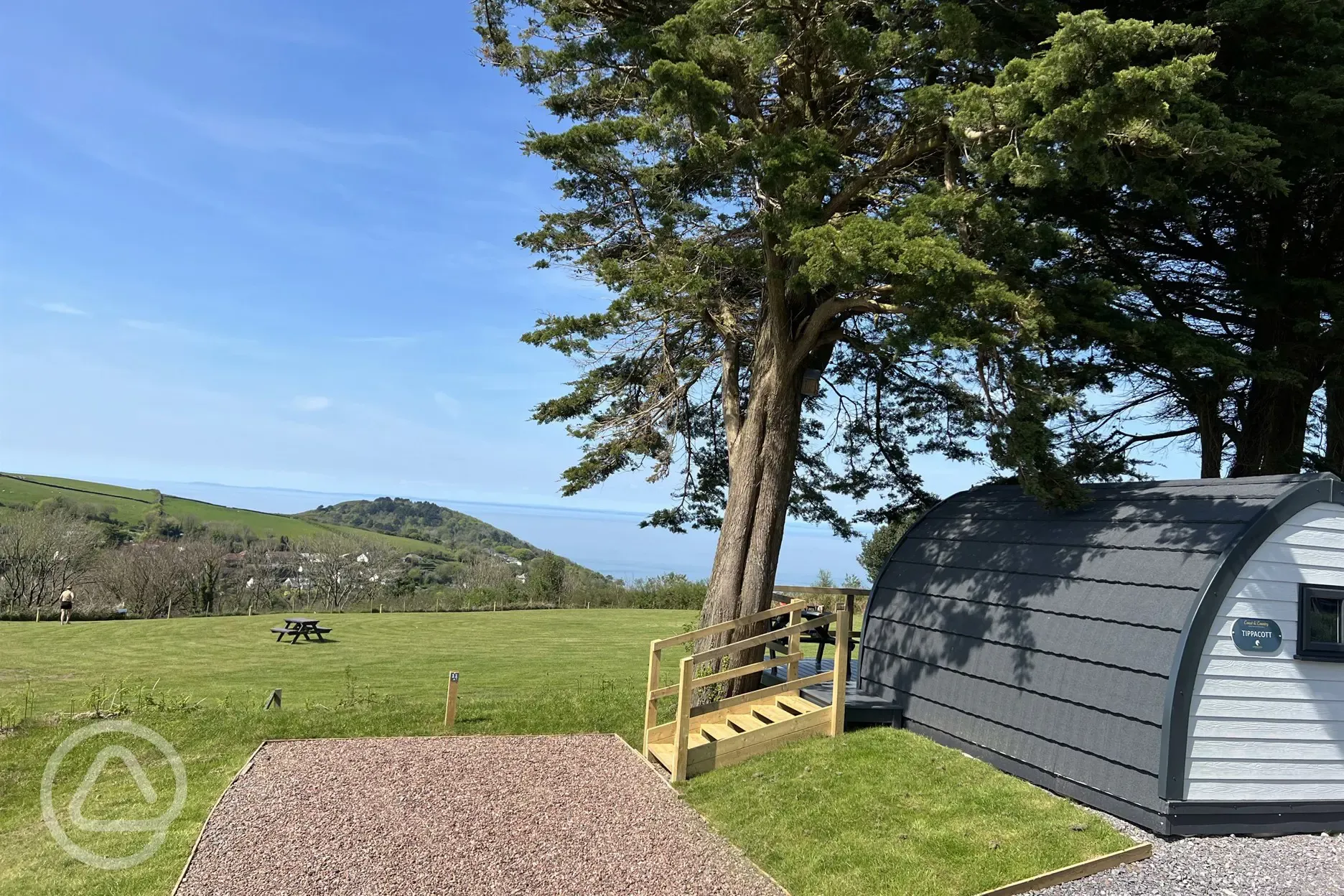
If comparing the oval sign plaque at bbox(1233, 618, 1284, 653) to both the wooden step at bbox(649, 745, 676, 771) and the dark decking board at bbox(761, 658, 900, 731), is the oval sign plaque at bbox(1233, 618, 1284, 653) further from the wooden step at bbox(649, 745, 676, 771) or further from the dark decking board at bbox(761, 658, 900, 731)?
the wooden step at bbox(649, 745, 676, 771)

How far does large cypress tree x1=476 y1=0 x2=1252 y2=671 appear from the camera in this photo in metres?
7.85

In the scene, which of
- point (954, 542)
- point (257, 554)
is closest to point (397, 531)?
point (257, 554)

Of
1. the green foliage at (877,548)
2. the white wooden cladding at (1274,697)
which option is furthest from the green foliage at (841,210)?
the green foliage at (877,548)

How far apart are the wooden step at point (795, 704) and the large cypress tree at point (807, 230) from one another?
131 centimetres

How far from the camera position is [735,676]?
8273 mm

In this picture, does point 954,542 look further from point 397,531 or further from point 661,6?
point 397,531

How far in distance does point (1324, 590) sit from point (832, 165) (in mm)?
A: 6123

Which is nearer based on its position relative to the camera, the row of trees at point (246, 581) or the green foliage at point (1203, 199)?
the green foliage at point (1203, 199)

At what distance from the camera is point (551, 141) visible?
36.1 feet

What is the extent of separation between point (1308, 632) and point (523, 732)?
8011 millimetres

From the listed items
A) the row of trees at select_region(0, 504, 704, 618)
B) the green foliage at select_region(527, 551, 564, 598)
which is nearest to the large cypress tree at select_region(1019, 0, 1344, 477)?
the row of trees at select_region(0, 504, 704, 618)

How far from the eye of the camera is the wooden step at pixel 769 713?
926 cm

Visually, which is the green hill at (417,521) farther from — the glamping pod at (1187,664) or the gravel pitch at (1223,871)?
the gravel pitch at (1223,871)

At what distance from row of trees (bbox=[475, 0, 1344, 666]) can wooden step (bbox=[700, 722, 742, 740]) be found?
1517 millimetres
